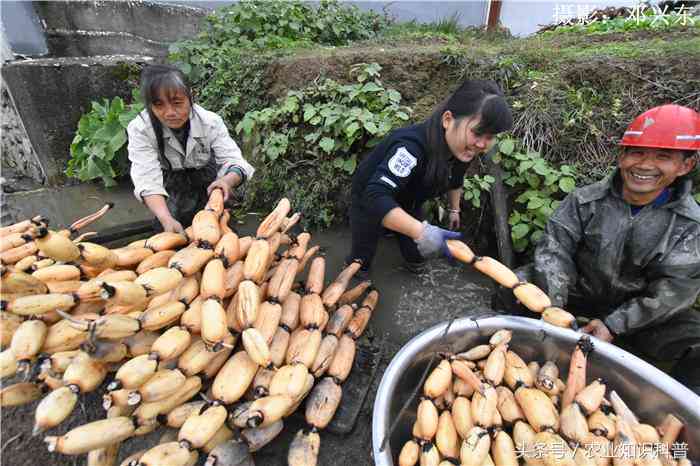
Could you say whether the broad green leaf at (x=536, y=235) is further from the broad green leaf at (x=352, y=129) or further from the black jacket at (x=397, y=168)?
the broad green leaf at (x=352, y=129)

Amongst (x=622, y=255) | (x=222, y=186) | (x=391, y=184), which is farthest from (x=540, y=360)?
(x=222, y=186)

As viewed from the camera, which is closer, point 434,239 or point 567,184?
point 434,239

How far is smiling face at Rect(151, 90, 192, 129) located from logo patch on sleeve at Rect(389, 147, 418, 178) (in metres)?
1.49

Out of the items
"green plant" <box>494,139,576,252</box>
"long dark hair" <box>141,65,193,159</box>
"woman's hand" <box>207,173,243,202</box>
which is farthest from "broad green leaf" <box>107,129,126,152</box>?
"green plant" <box>494,139,576,252</box>

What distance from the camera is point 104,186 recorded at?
4.54 metres

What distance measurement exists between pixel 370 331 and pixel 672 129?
214 cm

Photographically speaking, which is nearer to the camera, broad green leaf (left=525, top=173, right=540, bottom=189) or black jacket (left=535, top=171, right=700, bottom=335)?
black jacket (left=535, top=171, right=700, bottom=335)

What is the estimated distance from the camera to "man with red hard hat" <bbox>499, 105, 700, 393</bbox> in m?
1.93

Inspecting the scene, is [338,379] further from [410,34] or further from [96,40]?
[96,40]

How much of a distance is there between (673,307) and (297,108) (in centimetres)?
355

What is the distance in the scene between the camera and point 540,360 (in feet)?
6.28

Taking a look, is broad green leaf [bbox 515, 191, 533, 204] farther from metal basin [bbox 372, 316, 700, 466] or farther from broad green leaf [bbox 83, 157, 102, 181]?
broad green leaf [bbox 83, 157, 102, 181]

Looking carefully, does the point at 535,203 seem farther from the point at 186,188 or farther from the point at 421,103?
the point at 186,188

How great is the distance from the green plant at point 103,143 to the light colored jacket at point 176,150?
Answer: 1.62m
